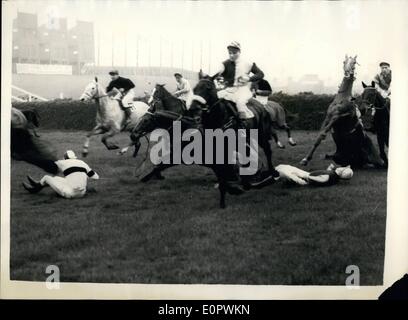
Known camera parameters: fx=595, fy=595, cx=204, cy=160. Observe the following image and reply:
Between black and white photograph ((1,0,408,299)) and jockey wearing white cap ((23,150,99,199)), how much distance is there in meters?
0.01

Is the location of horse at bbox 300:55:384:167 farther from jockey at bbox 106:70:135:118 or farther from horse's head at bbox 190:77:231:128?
jockey at bbox 106:70:135:118

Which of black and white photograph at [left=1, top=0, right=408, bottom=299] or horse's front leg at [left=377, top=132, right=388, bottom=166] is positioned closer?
black and white photograph at [left=1, top=0, right=408, bottom=299]

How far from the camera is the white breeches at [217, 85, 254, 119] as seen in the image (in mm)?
5055

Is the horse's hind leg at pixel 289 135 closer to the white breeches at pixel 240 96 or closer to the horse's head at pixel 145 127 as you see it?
the white breeches at pixel 240 96

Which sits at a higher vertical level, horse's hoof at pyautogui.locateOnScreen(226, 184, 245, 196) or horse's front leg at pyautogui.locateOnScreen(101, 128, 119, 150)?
horse's front leg at pyautogui.locateOnScreen(101, 128, 119, 150)

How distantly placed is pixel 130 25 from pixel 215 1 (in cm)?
75

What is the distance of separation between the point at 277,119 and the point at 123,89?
1.34 m

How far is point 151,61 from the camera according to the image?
500 centimetres

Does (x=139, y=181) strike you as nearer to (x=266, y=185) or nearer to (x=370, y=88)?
(x=266, y=185)

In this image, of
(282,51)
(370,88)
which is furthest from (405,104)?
(282,51)

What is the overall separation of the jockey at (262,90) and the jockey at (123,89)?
1.04 m

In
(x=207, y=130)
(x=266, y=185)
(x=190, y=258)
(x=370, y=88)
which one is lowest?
(x=190, y=258)

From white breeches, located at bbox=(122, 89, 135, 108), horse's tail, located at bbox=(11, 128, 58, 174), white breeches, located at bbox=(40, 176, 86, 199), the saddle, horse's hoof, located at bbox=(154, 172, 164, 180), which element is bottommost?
white breeches, located at bbox=(40, 176, 86, 199)

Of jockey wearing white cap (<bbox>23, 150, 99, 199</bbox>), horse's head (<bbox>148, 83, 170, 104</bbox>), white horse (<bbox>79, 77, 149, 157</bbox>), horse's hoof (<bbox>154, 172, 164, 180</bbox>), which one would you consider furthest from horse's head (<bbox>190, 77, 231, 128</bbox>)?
jockey wearing white cap (<bbox>23, 150, 99, 199</bbox>)
